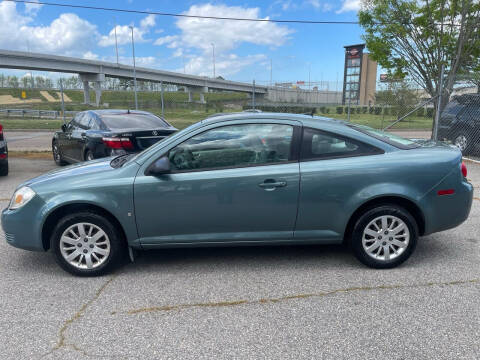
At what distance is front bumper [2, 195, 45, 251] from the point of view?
358 centimetres

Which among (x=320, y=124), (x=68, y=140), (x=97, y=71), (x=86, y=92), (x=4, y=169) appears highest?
(x=97, y=71)

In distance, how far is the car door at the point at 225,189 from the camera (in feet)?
11.7

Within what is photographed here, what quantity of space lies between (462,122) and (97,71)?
49.5 meters

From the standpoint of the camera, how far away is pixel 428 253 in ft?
13.8

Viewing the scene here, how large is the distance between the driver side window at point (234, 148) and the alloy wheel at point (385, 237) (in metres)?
1.08

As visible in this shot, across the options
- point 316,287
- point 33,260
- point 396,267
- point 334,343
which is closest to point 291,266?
point 316,287

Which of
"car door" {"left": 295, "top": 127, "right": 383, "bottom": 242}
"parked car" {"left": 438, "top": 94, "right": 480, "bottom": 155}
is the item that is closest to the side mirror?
"car door" {"left": 295, "top": 127, "right": 383, "bottom": 242}

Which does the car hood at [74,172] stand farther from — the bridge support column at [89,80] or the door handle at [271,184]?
the bridge support column at [89,80]

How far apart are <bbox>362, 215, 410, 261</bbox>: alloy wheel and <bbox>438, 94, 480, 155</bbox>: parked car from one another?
8.52 m

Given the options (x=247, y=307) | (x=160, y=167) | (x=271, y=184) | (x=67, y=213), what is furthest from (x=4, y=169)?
(x=247, y=307)

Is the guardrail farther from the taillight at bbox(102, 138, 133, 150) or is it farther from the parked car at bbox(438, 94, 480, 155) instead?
the parked car at bbox(438, 94, 480, 155)

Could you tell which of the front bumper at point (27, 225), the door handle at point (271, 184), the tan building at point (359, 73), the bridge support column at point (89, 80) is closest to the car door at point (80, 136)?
the front bumper at point (27, 225)

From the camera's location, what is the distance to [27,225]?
3605 mm

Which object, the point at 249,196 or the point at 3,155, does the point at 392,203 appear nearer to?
the point at 249,196
